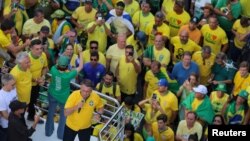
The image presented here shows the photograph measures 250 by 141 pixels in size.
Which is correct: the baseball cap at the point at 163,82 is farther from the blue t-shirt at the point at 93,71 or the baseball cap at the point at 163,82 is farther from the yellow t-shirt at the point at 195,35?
the yellow t-shirt at the point at 195,35

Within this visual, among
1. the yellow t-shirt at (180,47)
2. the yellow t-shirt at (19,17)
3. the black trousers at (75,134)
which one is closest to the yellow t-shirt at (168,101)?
the yellow t-shirt at (180,47)

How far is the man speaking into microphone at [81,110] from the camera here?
1059cm

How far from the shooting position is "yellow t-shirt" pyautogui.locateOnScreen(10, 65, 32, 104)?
35.5 ft

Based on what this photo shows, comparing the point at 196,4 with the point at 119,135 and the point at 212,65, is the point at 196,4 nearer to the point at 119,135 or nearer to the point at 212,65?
the point at 212,65

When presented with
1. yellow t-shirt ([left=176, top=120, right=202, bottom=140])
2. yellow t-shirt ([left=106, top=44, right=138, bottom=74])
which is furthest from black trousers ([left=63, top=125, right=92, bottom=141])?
yellow t-shirt ([left=106, top=44, right=138, bottom=74])

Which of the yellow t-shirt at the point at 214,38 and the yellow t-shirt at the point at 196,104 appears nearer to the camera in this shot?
the yellow t-shirt at the point at 196,104

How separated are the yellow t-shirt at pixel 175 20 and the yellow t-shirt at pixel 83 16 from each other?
5.45ft

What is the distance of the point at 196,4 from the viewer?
15.5 m

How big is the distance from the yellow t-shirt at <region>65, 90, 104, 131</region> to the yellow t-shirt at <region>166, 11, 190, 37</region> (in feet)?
13.8

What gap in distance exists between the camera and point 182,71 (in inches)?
514

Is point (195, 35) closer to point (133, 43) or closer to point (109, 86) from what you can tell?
point (133, 43)

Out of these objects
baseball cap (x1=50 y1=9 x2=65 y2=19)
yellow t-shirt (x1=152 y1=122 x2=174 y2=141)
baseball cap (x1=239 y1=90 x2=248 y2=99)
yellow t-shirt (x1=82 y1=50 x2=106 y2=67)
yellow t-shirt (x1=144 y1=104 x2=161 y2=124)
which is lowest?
yellow t-shirt (x1=152 y1=122 x2=174 y2=141)

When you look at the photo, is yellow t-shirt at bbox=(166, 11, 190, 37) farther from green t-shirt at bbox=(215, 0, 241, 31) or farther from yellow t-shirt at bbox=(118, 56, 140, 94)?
yellow t-shirt at bbox=(118, 56, 140, 94)

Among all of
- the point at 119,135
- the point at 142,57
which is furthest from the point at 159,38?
the point at 119,135
